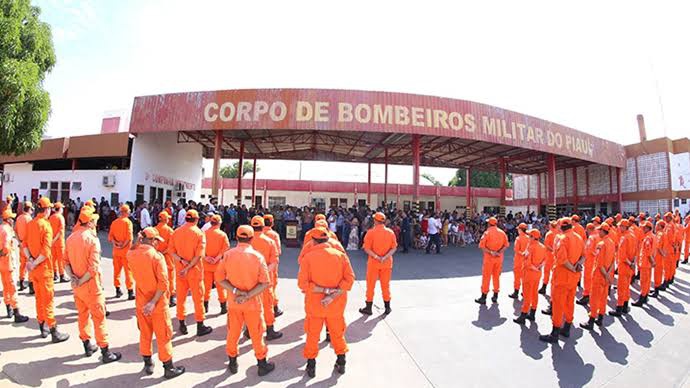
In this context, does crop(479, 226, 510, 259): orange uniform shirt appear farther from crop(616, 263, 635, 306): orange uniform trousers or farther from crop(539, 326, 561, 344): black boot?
crop(616, 263, 635, 306): orange uniform trousers

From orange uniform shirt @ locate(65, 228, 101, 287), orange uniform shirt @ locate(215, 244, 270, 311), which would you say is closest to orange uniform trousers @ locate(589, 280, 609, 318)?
orange uniform shirt @ locate(215, 244, 270, 311)

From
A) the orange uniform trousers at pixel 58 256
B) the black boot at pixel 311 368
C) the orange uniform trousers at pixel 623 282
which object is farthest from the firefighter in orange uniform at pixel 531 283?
the orange uniform trousers at pixel 58 256

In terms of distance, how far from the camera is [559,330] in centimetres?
524

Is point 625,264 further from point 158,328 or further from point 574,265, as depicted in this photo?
point 158,328

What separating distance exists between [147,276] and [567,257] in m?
5.74

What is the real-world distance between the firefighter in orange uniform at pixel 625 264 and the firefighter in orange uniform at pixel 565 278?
1.98 m

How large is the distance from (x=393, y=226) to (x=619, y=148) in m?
19.9

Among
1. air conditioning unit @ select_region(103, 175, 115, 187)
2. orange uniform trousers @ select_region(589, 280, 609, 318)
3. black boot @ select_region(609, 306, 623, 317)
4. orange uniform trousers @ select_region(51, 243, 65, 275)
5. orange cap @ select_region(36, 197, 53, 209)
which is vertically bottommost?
black boot @ select_region(609, 306, 623, 317)

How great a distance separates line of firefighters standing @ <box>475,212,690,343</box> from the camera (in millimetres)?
5215

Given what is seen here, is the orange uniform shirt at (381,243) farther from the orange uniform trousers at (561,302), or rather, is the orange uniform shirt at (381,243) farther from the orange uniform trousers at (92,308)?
the orange uniform trousers at (92,308)

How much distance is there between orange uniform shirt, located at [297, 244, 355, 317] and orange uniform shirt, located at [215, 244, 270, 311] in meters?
0.46

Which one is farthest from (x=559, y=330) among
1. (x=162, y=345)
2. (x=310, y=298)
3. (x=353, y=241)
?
(x=353, y=241)

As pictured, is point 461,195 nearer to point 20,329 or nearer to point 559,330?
point 559,330

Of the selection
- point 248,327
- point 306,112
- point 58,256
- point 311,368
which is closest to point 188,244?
point 248,327
